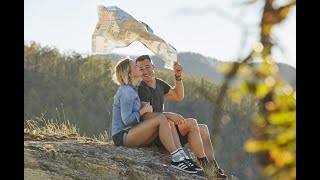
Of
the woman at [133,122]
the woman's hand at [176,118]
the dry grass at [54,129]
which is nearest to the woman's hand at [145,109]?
the woman at [133,122]

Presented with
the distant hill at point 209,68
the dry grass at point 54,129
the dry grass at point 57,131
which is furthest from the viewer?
the dry grass at point 54,129

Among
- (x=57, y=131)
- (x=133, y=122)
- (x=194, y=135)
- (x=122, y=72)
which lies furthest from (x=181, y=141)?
(x=57, y=131)

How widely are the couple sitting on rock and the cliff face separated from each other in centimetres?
9

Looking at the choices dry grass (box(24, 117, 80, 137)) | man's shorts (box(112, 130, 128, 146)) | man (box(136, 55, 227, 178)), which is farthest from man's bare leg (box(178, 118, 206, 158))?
dry grass (box(24, 117, 80, 137))

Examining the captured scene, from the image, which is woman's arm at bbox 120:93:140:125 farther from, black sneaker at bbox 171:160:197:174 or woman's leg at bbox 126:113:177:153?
black sneaker at bbox 171:160:197:174

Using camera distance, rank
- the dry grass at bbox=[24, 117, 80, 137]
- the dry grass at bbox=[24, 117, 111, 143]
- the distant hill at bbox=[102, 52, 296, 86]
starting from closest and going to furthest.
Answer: the distant hill at bbox=[102, 52, 296, 86] < the dry grass at bbox=[24, 117, 111, 143] < the dry grass at bbox=[24, 117, 80, 137]

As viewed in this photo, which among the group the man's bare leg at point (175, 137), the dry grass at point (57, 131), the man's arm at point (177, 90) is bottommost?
the dry grass at point (57, 131)

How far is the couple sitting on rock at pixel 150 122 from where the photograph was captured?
3945 mm

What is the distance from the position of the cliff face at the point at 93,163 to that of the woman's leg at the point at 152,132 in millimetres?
74

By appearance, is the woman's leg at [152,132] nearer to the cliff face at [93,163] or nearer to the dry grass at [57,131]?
the cliff face at [93,163]

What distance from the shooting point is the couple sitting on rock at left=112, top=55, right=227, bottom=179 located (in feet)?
12.9
